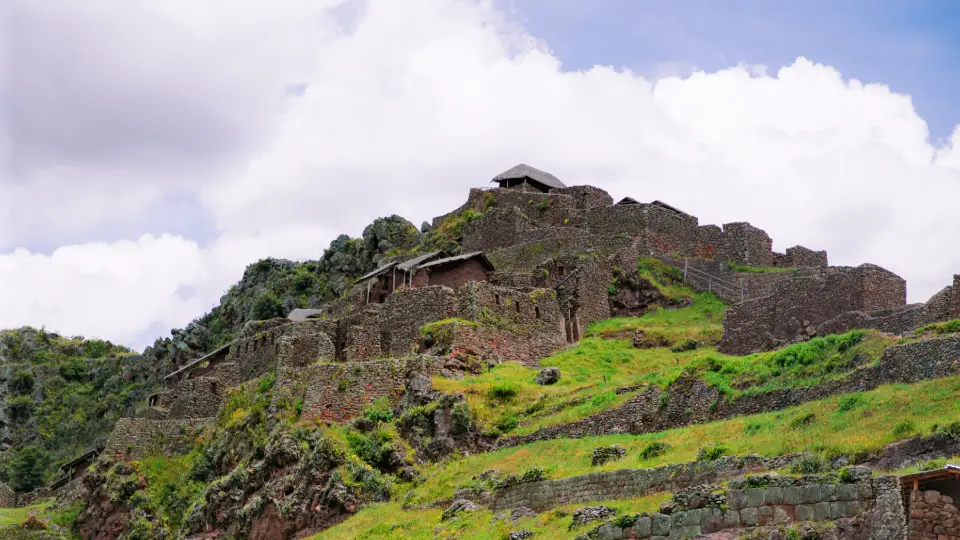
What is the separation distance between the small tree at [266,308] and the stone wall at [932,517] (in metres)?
58.2

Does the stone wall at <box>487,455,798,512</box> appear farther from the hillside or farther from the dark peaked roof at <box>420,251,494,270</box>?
the dark peaked roof at <box>420,251,494,270</box>

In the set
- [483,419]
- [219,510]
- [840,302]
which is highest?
[840,302]

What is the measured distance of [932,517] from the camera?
19.3 m

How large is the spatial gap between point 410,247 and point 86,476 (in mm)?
24761

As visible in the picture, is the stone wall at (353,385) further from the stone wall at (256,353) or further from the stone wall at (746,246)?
the stone wall at (746,246)

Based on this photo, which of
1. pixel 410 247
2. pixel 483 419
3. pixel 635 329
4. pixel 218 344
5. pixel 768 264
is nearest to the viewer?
pixel 483 419

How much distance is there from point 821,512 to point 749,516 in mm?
1432

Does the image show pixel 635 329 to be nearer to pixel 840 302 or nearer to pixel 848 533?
pixel 840 302

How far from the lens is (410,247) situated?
69562mm

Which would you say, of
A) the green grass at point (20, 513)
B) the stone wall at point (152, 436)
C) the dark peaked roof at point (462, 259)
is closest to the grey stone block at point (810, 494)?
the dark peaked roof at point (462, 259)

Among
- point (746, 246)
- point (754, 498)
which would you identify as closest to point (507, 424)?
point (754, 498)

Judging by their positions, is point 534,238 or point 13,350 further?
point 13,350

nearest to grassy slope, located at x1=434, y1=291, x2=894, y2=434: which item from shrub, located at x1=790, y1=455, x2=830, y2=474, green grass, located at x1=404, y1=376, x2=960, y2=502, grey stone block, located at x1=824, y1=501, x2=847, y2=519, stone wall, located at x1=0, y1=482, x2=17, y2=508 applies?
green grass, located at x1=404, y1=376, x2=960, y2=502

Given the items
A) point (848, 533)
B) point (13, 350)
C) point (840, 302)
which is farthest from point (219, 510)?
point (13, 350)
